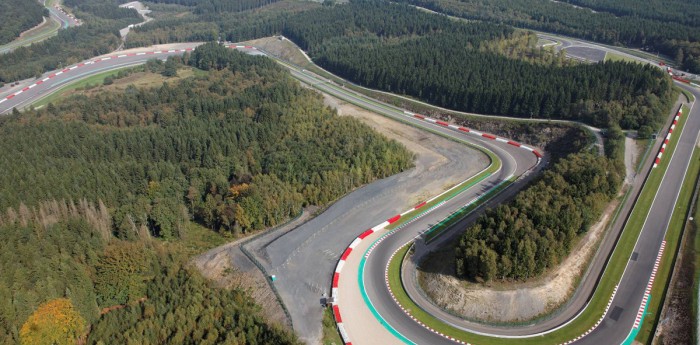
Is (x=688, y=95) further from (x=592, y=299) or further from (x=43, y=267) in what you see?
(x=43, y=267)

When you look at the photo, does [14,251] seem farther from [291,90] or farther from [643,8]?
[643,8]

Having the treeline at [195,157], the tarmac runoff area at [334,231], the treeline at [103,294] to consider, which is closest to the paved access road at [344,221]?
the tarmac runoff area at [334,231]

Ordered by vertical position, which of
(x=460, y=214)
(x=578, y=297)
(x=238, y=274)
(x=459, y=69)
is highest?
(x=459, y=69)

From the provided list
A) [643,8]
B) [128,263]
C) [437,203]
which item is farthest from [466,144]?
[643,8]

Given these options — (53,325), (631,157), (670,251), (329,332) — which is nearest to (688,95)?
(631,157)

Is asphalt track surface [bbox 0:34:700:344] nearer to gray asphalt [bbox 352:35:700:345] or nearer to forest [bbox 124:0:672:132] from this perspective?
gray asphalt [bbox 352:35:700:345]

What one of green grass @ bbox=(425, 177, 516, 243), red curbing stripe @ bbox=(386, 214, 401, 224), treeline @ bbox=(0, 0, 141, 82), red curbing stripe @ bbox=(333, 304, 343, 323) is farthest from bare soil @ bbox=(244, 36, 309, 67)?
red curbing stripe @ bbox=(333, 304, 343, 323)

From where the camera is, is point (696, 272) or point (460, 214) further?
point (460, 214)
